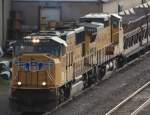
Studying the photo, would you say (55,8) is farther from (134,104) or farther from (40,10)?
(134,104)

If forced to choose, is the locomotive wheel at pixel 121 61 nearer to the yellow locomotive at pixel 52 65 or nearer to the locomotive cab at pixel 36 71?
the yellow locomotive at pixel 52 65

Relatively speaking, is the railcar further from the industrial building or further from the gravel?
the industrial building

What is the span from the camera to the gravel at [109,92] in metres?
25.1

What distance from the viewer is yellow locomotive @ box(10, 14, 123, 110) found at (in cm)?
2375

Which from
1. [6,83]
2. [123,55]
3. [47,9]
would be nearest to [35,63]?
[6,83]

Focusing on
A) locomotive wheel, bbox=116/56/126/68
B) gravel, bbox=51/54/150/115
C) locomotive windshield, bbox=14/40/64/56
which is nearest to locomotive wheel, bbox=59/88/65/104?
gravel, bbox=51/54/150/115

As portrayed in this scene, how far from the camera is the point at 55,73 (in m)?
23.9

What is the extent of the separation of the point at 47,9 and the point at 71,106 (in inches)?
900

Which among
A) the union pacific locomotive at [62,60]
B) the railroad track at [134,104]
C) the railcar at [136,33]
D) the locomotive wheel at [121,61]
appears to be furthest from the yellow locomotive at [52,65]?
the railcar at [136,33]

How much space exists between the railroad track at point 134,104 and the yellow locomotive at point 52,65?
7.86ft

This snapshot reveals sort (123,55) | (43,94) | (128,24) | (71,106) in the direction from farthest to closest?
(128,24) < (123,55) < (71,106) < (43,94)

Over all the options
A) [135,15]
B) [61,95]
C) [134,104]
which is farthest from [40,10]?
[61,95]

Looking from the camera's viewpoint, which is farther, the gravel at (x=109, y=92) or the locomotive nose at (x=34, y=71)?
the gravel at (x=109, y=92)

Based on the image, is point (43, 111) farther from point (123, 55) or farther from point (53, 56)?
point (123, 55)
